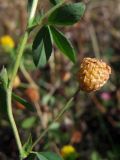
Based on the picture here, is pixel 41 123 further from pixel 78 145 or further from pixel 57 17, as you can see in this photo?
pixel 57 17

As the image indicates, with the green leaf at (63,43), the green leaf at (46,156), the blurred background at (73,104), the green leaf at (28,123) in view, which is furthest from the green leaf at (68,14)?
the green leaf at (28,123)

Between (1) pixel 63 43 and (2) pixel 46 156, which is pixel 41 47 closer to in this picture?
(1) pixel 63 43

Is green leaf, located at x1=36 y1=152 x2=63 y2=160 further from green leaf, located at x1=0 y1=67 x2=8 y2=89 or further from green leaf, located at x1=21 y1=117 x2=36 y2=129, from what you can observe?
green leaf, located at x1=21 y1=117 x2=36 y2=129

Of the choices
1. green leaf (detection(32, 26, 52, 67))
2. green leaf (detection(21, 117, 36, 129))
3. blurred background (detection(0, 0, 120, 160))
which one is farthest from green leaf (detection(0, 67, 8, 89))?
green leaf (detection(21, 117, 36, 129))

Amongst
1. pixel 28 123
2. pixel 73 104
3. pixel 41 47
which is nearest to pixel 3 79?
pixel 41 47

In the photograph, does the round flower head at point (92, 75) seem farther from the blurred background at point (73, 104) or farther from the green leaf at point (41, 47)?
the blurred background at point (73, 104)

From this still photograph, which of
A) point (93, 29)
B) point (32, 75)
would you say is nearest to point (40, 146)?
point (32, 75)

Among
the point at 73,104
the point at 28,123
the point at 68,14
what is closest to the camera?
the point at 68,14
